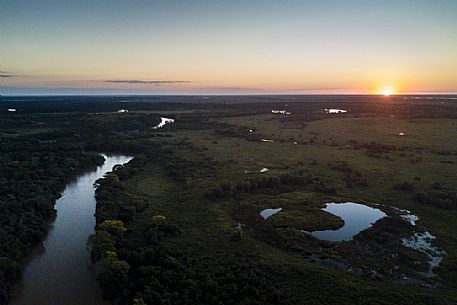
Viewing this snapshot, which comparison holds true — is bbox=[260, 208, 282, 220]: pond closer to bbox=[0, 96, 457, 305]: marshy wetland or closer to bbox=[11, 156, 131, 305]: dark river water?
bbox=[0, 96, 457, 305]: marshy wetland

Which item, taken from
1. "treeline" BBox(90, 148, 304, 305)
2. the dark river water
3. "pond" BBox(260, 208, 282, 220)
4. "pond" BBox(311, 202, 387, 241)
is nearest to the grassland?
"treeline" BBox(90, 148, 304, 305)

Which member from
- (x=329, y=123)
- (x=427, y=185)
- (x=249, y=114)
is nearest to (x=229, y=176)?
(x=427, y=185)

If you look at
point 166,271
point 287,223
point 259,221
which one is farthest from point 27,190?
point 287,223

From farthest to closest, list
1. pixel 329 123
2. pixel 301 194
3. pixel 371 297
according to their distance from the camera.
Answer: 1. pixel 329 123
2. pixel 301 194
3. pixel 371 297

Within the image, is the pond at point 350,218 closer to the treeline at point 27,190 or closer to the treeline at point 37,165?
the treeline at point 37,165

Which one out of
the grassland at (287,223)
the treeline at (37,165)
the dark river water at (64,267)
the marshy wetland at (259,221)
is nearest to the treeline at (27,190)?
the treeline at (37,165)

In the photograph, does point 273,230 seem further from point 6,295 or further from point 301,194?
point 6,295
